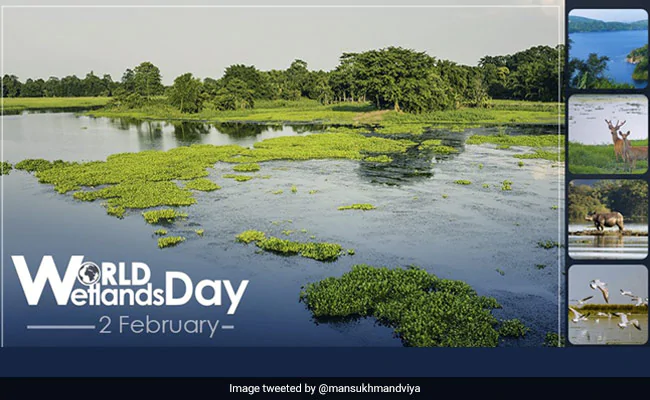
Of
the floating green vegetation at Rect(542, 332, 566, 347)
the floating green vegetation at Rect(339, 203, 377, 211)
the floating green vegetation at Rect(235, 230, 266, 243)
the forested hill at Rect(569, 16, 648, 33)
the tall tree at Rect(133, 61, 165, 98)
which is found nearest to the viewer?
the forested hill at Rect(569, 16, 648, 33)

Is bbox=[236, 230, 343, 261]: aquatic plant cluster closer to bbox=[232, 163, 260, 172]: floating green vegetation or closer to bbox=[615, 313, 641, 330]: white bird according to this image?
bbox=[615, 313, 641, 330]: white bird

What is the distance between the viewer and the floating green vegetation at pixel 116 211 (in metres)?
16.4

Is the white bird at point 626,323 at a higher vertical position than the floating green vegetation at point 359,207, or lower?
lower

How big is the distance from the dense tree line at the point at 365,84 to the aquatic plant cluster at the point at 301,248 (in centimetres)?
2059

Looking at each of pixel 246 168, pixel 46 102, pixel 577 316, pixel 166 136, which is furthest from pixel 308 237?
pixel 46 102

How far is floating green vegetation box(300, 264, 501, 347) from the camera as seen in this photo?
9.37m

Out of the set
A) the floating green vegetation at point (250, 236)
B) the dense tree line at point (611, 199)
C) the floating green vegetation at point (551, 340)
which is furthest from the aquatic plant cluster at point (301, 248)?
the dense tree line at point (611, 199)

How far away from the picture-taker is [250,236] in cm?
1439

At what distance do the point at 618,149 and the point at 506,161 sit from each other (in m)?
19.9

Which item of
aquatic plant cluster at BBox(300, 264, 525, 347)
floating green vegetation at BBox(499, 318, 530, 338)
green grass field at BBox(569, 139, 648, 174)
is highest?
green grass field at BBox(569, 139, 648, 174)

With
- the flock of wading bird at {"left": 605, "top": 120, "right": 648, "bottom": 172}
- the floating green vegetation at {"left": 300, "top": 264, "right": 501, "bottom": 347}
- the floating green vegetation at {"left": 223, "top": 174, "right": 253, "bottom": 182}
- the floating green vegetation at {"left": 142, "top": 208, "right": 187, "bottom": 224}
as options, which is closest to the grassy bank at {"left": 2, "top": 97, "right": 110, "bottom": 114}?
the floating green vegetation at {"left": 223, "top": 174, "right": 253, "bottom": 182}

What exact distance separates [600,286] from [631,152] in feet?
5.90

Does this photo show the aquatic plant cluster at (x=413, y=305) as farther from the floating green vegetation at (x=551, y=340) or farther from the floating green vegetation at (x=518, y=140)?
the floating green vegetation at (x=518, y=140)

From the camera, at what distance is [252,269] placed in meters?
12.4
